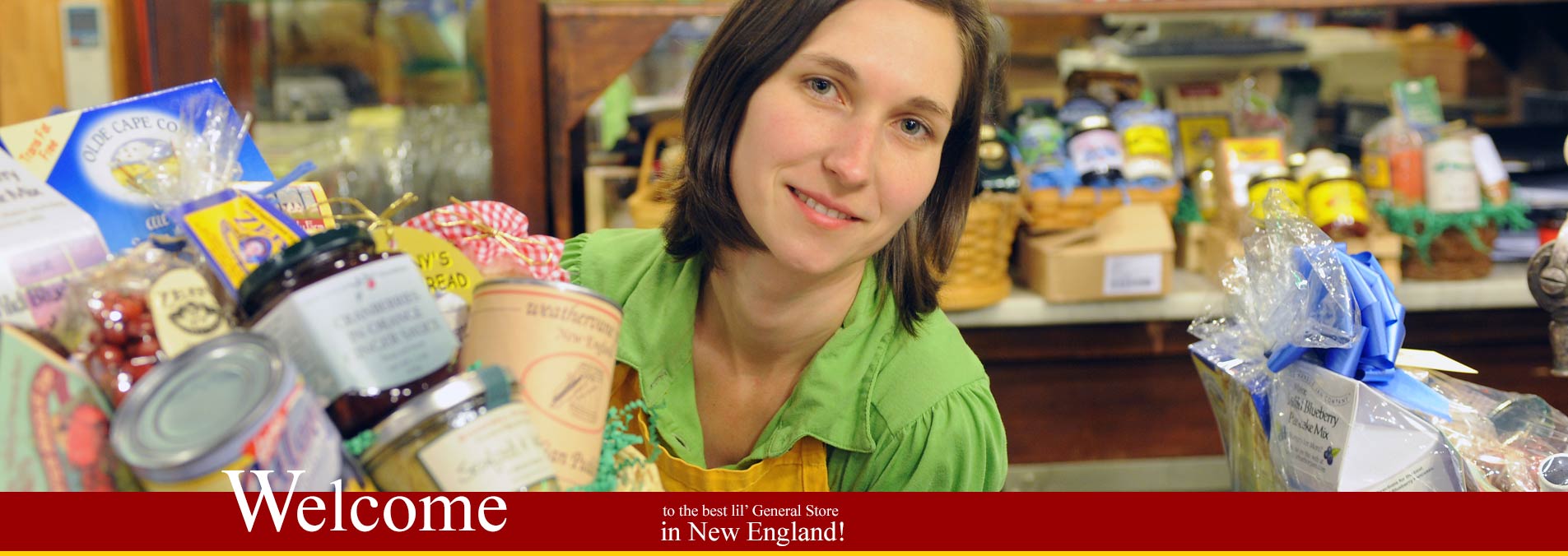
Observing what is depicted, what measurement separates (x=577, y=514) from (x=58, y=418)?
11.8 inches

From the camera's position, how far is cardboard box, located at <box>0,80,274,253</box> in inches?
34.9

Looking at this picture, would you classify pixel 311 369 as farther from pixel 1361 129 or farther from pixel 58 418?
pixel 1361 129

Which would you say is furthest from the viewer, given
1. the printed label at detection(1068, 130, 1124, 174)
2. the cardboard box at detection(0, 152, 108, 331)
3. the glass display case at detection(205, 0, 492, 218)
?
the glass display case at detection(205, 0, 492, 218)

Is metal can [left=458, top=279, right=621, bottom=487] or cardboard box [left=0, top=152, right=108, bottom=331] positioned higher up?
cardboard box [left=0, top=152, right=108, bottom=331]

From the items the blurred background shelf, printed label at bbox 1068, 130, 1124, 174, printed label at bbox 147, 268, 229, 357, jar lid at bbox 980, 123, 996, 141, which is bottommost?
the blurred background shelf

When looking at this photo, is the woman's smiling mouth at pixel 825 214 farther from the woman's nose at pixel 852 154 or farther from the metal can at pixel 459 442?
the metal can at pixel 459 442

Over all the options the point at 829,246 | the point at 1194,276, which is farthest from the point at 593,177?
the point at 829,246

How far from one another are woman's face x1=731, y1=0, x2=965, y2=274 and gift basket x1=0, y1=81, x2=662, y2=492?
35 cm

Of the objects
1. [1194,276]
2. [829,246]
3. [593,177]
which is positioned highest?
[829,246]

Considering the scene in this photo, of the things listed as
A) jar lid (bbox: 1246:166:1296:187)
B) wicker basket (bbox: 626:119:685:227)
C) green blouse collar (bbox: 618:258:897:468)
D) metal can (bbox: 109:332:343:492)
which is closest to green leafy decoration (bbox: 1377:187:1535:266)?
jar lid (bbox: 1246:166:1296:187)

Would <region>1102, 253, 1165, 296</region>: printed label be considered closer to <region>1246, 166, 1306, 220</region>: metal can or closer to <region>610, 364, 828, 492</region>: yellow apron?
<region>1246, 166, 1306, 220</region>: metal can

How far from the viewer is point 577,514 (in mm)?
795

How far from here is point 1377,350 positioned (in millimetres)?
1040

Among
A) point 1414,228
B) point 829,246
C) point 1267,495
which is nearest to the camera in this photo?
point 1267,495
